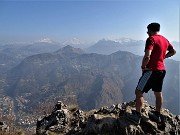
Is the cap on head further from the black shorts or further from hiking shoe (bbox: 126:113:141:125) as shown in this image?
hiking shoe (bbox: 126:113:141:125)

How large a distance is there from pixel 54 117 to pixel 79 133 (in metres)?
2.87

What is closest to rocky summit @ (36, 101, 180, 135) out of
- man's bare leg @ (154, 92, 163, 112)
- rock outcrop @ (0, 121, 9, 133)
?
man's bare leg @ (154, 92, 163, 112)

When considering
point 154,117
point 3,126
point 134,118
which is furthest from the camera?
point 3,126

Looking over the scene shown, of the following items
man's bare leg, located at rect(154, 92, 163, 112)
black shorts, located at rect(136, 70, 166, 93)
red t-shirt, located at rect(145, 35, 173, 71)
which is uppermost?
red t-shirt, located at rect(145, 35, 173, 71)

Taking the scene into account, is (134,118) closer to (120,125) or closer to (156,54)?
(120,125)

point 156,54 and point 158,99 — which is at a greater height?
point 156,54

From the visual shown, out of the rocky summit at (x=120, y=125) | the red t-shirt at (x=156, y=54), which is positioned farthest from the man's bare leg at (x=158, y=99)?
the red t-shirt at (x=156, y=54)

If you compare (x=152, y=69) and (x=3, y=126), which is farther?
(x=3, y=126)

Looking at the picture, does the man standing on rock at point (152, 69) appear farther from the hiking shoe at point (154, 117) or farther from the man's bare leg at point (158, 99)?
the hiking shoe at point (154, 117)

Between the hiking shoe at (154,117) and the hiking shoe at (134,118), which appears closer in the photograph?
the hiking shoe at (134,118)

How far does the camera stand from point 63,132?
10430 mm

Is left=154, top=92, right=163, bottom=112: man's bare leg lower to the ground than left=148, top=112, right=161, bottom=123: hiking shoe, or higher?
higher

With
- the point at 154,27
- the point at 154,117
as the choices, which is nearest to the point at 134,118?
the point at 154,117

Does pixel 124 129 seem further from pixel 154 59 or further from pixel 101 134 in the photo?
pixel 154 59
